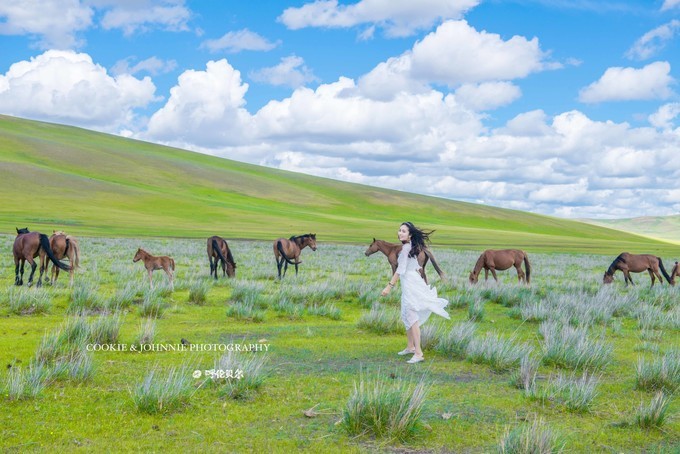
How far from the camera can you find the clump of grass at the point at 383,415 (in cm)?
554

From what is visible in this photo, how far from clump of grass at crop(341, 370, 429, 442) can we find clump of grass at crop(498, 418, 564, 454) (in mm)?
932

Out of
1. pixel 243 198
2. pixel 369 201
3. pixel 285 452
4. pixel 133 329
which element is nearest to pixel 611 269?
pixel 133 329

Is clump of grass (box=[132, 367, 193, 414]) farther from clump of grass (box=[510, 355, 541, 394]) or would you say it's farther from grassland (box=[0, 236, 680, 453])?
clump of grass (box=[510, 355, 541, 394])

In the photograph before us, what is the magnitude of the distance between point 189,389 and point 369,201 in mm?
146592

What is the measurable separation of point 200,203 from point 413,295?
99.6m

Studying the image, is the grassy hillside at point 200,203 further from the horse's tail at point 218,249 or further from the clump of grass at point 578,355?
the clump of grass at point 578,355

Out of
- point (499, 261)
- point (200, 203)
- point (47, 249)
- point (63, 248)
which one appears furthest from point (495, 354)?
point (200, 203)

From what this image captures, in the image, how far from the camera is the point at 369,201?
152m

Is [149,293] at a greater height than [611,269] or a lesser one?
lesser

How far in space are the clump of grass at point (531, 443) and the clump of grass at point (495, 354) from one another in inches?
127

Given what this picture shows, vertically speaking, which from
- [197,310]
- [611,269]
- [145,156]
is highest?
[145,156]

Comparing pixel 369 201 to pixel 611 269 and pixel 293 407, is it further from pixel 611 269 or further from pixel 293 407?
pixel 293 407

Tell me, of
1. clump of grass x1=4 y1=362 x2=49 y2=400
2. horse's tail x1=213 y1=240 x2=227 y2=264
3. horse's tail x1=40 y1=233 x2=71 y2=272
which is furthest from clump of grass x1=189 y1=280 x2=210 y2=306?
clump of grass x1=4 y1=362 x2=49 y2=400

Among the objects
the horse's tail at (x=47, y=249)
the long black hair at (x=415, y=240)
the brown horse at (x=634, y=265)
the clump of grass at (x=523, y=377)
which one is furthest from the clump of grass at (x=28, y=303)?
the brown horse at (x=634, y=265)
